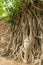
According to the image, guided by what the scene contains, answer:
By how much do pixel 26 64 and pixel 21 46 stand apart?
1064mm

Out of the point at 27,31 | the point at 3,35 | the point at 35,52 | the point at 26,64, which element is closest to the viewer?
the point at 26,64

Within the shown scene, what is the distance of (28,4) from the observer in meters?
6.30

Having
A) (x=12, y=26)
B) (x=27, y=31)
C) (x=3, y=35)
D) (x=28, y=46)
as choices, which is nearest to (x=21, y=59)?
(x=28, y=46)

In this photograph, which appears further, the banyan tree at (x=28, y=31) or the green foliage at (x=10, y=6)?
the green foliage at (x=10, y=6)

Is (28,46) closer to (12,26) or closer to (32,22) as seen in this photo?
(32,22)

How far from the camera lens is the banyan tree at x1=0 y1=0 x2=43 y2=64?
6.13 meters

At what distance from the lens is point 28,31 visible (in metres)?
6.72

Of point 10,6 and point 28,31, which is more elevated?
point 10,6

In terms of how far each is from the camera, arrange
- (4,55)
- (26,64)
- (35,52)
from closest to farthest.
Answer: (26,64) → (35,52) → (4,55)

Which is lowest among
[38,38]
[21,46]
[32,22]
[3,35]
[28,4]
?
[3,35]

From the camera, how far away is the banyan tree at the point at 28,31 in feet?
20.1

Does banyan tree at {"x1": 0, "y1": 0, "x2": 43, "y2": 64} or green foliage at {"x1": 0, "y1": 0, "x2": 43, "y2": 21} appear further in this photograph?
green foliage at {"x1": 0, "y1": 0, "x2": 43, "y2": 21}

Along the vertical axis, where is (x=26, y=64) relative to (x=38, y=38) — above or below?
below

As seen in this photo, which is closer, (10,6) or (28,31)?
(28,31)
